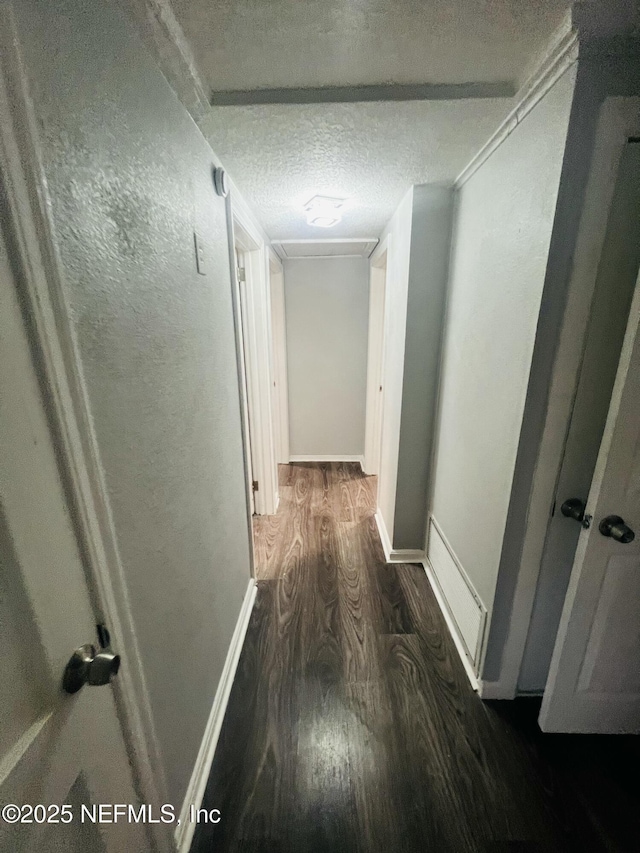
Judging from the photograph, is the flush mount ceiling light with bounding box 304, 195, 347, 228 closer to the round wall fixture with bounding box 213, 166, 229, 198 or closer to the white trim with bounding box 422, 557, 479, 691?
the round wall fixture with bounding box 213, 166, 229, 198

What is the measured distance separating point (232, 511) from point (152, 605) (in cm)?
71

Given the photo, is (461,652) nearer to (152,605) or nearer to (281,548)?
(281,548)

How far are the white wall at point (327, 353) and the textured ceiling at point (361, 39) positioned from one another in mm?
2341

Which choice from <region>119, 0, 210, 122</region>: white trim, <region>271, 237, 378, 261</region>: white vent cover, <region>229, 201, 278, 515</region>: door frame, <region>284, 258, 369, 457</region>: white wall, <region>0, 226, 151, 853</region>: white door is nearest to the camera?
<region>0, 226, 151, 853</region>: white door

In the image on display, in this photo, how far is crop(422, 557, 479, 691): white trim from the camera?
1.46m

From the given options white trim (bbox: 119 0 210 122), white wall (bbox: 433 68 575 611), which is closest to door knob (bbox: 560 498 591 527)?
white wall (bbox: 433 68 575 611)

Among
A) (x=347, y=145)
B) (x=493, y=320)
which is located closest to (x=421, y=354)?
(x=493, y=320)

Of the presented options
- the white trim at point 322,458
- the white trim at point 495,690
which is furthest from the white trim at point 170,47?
the white trim at point 322,458

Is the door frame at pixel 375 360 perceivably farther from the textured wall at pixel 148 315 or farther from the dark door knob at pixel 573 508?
the textured wall at pixel 148 315

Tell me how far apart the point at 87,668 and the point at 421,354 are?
179cm

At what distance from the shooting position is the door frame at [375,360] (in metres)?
2.97

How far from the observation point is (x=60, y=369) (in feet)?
1.68

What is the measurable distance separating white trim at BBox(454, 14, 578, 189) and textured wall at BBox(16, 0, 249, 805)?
1.00m

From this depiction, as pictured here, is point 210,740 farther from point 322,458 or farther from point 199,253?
point 322,458
